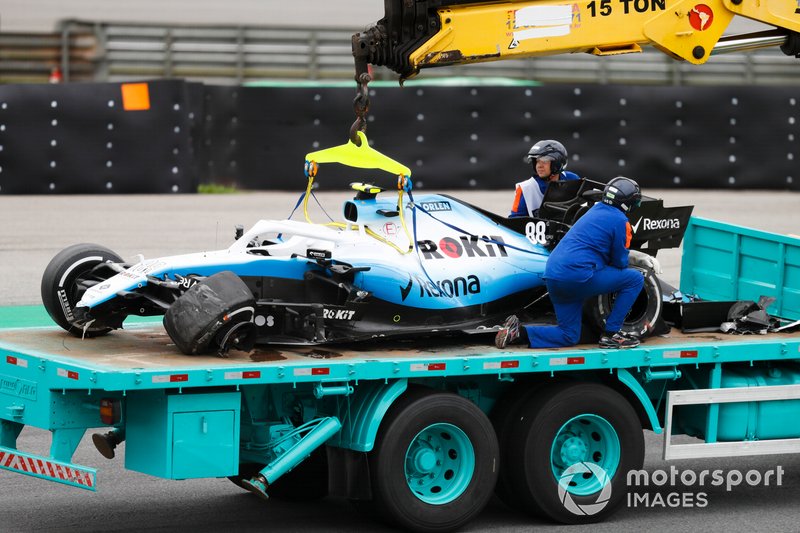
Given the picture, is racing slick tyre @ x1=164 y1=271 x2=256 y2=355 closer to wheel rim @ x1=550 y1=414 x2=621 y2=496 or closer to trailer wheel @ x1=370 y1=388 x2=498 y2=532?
trailer wheel @ x1=370 y1=388 x2=498 y2=532

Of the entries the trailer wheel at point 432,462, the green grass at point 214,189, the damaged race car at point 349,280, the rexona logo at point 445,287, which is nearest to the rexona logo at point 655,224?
the damaged race car at point 349,280

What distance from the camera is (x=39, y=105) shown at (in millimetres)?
22609

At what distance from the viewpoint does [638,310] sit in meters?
9.75

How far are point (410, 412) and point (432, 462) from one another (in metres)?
0.36

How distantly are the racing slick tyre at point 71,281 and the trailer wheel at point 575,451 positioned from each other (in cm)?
298

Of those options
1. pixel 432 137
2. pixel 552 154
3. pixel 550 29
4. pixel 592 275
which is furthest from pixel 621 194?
pixel 432 137

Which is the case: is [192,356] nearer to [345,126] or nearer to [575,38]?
→ [575,38]

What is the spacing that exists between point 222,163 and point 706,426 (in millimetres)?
16691

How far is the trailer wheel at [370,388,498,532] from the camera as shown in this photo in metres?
8.44

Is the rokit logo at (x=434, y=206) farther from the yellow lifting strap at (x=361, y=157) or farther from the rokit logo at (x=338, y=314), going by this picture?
the rokit logo at (x=338, y=314)

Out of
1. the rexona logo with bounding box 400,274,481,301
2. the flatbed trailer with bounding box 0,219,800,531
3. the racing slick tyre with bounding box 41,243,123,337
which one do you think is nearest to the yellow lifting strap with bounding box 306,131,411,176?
the rexona logo with bounding box 400,274,481,301

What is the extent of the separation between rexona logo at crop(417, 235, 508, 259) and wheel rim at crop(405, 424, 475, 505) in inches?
58.8

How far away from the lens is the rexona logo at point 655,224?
10.5 meters

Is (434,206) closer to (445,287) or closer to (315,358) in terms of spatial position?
(445,287)
